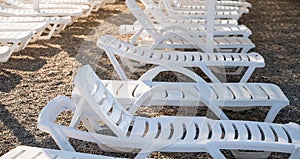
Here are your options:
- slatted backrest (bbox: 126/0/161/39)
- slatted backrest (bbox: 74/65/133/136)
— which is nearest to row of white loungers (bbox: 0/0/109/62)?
slatted backrest (bbox: 126/0/161/39)

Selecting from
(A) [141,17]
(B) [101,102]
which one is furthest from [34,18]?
(B) [101,102]

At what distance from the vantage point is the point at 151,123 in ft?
10.4

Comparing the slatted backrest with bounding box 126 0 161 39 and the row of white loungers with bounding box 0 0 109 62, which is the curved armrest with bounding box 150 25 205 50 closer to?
the slatted backrest with bounding box 126 0 161 39

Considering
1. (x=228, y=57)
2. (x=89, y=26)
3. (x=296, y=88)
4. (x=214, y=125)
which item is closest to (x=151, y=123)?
(x=214, y=125)

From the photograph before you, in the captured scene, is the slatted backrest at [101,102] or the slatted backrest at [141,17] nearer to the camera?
the slatted backrest at [101,102]

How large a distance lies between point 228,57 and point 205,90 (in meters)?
0.89

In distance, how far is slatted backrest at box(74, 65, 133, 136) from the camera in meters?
2.84

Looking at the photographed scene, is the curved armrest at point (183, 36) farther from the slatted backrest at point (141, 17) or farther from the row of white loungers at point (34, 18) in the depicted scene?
the row of white loungers at point (34, 18)

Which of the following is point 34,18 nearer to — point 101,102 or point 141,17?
point 141,17

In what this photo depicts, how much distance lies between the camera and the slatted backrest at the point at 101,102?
284 centimetres

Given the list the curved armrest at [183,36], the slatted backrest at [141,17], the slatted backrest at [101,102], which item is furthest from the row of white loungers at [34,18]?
the slatted backrest at [101,102]

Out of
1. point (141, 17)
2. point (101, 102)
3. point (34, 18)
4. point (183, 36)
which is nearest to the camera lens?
point (101, 102)

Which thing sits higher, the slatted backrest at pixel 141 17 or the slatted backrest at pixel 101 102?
the slatted backrest at pixel 101 102

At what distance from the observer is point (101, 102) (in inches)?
122
